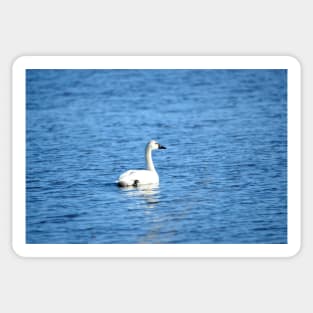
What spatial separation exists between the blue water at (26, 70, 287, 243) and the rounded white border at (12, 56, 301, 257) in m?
0.20

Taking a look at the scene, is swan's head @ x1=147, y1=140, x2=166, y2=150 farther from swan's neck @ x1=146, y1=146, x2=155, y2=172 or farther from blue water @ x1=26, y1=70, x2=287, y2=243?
blue water @ x1=26, y1=70, x2=287, y2=243

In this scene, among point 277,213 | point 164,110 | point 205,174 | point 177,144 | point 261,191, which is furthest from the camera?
point 164,110

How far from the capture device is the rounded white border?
12.5 metres

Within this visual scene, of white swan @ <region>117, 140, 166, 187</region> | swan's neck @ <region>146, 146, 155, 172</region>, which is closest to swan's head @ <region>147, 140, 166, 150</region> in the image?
swan's neck @ <region>146, 146, 155, 172</region>

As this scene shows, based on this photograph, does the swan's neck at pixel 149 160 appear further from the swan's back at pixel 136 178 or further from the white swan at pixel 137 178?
the swan's back at pixel 136 178

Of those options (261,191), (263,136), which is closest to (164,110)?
(263,136)

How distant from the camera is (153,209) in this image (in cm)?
1411
